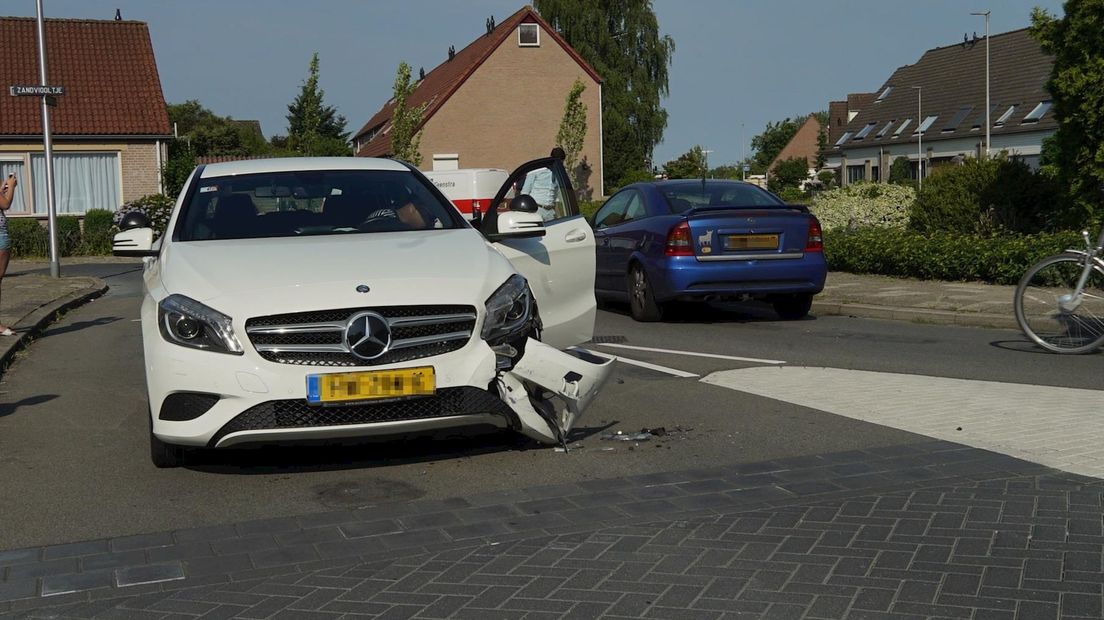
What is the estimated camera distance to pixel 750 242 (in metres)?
12.8

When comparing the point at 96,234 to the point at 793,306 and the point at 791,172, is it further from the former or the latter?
→ the point at 791,172

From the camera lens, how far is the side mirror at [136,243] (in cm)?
745

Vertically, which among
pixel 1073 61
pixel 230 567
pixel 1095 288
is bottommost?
pixel 230 567

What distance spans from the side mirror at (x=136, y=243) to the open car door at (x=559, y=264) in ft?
6.74

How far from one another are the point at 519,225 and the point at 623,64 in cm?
6153

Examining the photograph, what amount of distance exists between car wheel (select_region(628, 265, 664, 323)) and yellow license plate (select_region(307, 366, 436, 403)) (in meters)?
7.70

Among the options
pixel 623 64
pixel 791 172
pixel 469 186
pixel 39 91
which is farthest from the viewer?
pixel 791 172

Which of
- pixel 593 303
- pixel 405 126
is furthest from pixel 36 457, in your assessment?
pixel 405 126

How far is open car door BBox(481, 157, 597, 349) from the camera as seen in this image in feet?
25.7

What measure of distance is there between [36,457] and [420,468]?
2.22m

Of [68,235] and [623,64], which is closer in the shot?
[68,235]

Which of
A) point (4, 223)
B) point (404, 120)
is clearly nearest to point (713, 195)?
point (4, 223)

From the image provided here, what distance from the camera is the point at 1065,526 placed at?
4.80 m

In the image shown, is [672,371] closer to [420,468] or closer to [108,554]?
[420,468]
